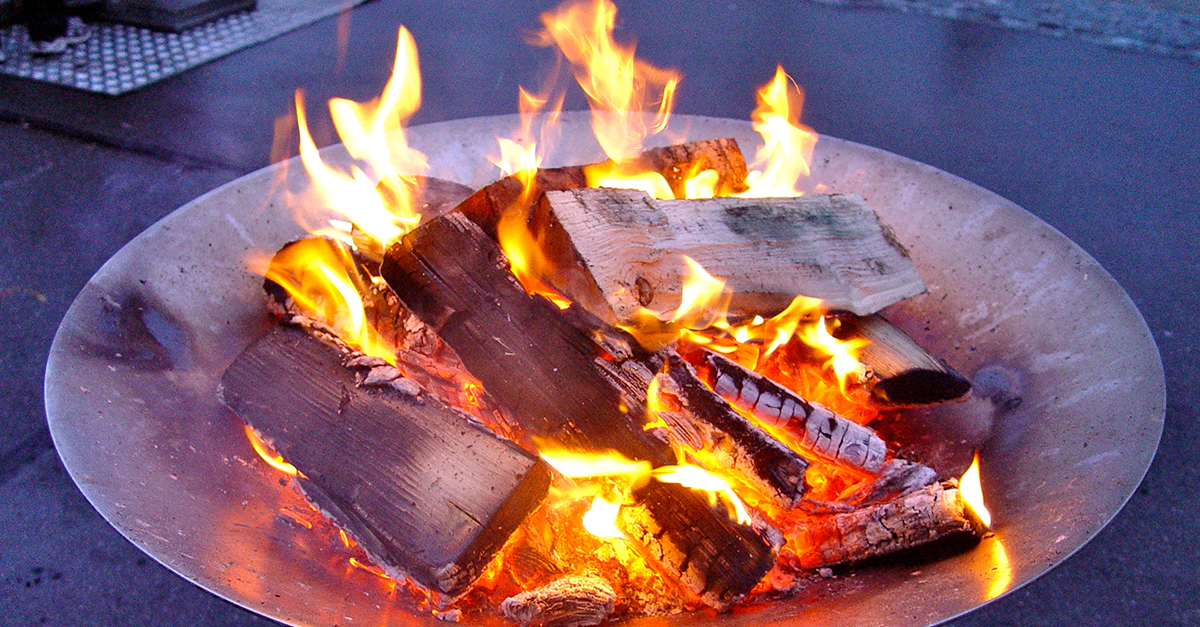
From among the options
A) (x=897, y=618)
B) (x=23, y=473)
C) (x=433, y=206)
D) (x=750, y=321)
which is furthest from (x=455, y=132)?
(x=897, y=618)

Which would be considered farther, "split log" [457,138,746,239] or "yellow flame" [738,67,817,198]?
"yellow flame" [738,67,817,198]

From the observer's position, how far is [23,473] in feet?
5.63

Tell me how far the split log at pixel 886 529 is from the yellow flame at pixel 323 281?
3.42ft

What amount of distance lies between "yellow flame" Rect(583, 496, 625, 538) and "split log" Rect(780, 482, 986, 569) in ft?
1.09

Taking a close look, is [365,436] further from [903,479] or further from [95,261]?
[95,261]

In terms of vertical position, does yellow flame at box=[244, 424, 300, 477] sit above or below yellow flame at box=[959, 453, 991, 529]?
below

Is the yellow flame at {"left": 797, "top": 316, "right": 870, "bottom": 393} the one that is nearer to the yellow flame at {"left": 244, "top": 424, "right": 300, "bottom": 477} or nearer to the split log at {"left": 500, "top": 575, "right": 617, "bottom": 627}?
the split log at {"left": 500, "top": 575, "right": 617, "bottom": 627}

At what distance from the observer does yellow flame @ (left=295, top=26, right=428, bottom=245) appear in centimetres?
186

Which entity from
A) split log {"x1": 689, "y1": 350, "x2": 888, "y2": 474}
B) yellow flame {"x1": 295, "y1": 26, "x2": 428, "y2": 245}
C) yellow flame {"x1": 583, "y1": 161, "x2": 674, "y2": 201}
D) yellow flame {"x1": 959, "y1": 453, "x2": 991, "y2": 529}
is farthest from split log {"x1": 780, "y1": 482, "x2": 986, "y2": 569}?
yellow flame {"x1": 295, "y1": 26, "x2": 428, "y2": 245}

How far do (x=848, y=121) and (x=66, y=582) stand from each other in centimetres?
323

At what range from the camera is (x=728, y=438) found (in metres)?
1.41

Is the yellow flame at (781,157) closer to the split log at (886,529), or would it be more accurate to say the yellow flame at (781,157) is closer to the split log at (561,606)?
the split log at (886,529)

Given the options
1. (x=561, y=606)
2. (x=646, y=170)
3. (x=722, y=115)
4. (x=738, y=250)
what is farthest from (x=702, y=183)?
(x=722, y=115)

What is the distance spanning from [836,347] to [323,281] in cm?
123
